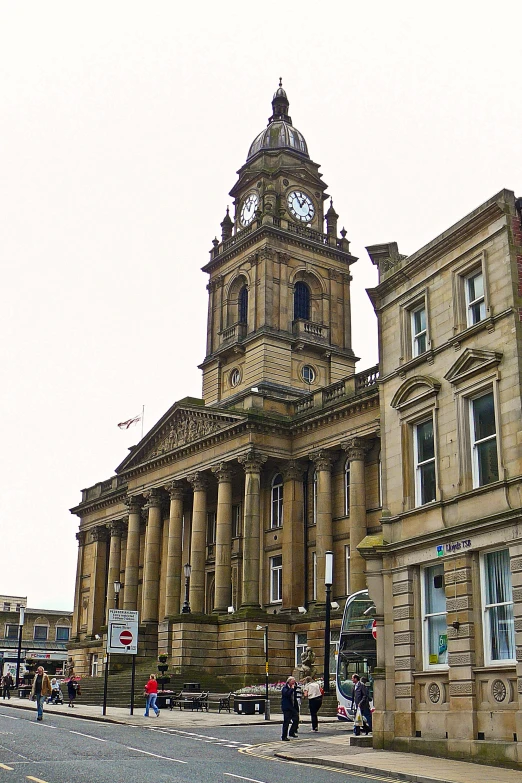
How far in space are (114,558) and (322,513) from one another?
24838 mm

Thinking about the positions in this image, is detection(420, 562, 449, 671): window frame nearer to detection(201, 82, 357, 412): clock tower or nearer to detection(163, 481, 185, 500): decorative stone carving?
detection(163, 481, 185, 500): decorative stone carving


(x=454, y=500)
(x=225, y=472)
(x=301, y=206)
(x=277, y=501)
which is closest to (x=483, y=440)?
(x=454, y=500)

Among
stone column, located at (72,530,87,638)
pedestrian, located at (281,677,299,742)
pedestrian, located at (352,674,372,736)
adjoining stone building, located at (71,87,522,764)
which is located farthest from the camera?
stone column, located at (72,530,87,638)

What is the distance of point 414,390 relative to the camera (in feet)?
82.6

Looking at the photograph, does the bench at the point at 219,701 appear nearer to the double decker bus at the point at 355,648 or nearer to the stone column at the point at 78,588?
the double decker bus at the point at 355,648

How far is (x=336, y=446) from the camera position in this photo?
51562 mm

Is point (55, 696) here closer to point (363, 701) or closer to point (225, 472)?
point (225, 472)

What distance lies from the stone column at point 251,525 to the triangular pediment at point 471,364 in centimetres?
3023

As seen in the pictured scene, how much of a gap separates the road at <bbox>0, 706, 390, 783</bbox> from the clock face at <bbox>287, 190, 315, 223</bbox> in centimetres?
4637

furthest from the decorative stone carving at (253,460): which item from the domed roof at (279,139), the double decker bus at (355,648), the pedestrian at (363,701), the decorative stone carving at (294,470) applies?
the domed roof at (279,139)

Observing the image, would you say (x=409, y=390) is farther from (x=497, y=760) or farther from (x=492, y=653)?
(x=497, y=760)

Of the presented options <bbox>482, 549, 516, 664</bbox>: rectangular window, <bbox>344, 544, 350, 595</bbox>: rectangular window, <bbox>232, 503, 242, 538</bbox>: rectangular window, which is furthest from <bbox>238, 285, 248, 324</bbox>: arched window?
<bbox>482, 549, 516, 664</bbox>: rectangular window

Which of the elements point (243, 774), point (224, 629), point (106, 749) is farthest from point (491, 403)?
point (224, 629)

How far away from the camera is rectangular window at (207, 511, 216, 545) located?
60.5 metres
